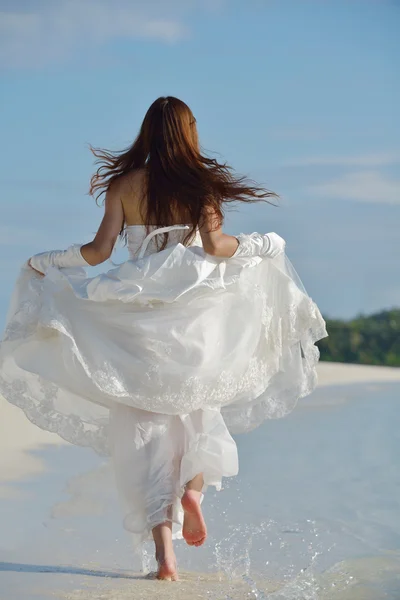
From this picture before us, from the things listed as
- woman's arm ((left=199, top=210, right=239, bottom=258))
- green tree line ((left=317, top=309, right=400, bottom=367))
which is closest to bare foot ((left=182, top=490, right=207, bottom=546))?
woman's arm ((left=199, top=210, right=239, bottom=258))

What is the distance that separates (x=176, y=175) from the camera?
11.9 ft

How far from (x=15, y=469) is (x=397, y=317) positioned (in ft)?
58.6

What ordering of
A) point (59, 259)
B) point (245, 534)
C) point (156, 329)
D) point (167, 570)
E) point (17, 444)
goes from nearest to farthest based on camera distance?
1. point (167, 570)
2. point (156, 329)
3. point (59, 259)
4. point (245, 534)
5. point (17, 444)

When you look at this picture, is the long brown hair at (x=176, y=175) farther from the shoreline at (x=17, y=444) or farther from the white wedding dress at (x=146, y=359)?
the shoreline at (x=17, y=444)

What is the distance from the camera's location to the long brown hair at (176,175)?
3.63m

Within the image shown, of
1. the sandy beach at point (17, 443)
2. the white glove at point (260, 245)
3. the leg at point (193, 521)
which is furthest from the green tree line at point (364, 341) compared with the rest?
the leg at point (193, 521)

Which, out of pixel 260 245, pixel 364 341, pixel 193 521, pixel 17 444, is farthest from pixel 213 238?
pixel 364 341

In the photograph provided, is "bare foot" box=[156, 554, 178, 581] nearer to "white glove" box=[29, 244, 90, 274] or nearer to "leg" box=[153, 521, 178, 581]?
"leg" box=[153, 521, 178, 581]

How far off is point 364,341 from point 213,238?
18897mm

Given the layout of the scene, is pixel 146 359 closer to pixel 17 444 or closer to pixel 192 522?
pixel 192 522

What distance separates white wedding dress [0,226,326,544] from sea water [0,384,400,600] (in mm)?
347

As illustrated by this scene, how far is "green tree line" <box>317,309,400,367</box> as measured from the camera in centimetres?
2169

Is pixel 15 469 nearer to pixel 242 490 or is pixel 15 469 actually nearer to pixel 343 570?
pixel 242 490

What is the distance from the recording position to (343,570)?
3.98 m
